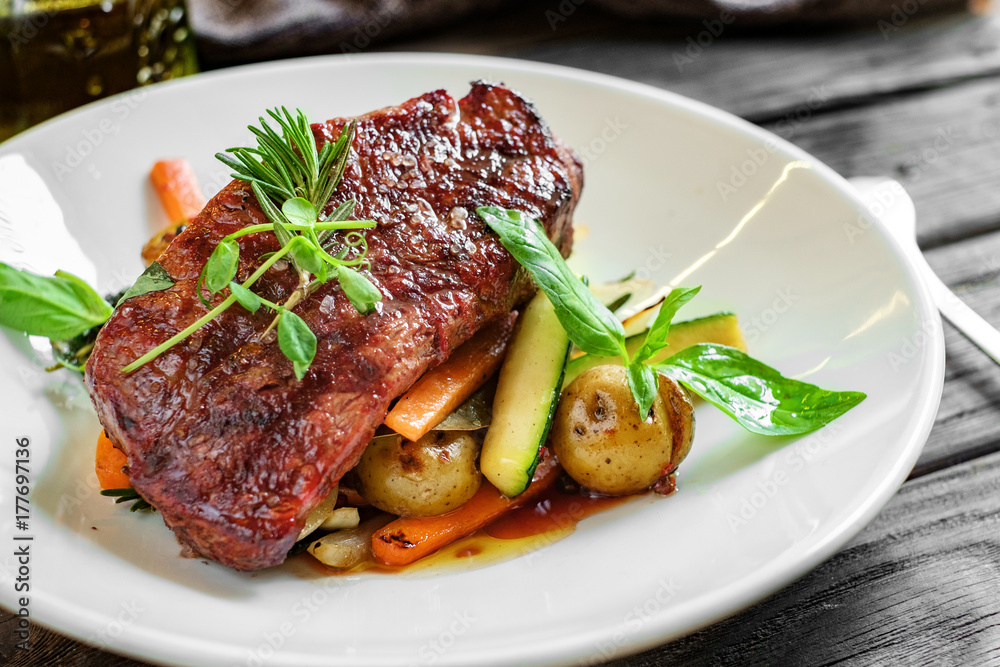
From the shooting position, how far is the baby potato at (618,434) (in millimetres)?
2385

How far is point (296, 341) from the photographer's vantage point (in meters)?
1.93

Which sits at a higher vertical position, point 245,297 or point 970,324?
point 245,297

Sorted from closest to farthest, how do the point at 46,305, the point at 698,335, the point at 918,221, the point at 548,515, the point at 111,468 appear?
the point at 46,305 < the point at 111,468 < the point at 548,515 < the point at 698,335 < the point at 918,221

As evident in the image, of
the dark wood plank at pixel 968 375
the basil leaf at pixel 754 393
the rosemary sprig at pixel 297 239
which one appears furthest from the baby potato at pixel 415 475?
the dark wood plank at pixel 968 375

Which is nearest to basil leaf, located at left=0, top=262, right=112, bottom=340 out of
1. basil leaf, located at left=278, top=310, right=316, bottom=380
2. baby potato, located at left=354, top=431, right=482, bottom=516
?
basil leaf, located at left=278, top=310, right=316, bottom=380

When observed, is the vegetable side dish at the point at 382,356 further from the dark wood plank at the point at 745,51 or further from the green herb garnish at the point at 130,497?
the dark wood plank at the point at 745,51

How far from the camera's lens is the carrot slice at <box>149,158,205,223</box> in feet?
Answer: 10.4

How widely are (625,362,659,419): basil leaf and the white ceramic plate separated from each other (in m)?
0.34

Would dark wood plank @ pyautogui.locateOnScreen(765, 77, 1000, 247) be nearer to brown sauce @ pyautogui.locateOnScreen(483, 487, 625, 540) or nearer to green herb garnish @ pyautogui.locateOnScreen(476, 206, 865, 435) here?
green herb garnish @ pyautogui.locateOnScreen(476, 206, 865, 435)

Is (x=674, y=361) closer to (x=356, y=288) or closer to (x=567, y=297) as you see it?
(x=567, y=297)

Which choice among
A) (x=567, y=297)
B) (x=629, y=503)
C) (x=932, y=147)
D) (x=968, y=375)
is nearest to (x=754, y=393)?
(x=629, y=503)

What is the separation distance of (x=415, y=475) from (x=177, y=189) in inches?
66.0

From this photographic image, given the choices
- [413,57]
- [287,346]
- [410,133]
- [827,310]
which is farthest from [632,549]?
[413,57]

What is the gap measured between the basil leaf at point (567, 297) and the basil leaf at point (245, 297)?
2.31ft
